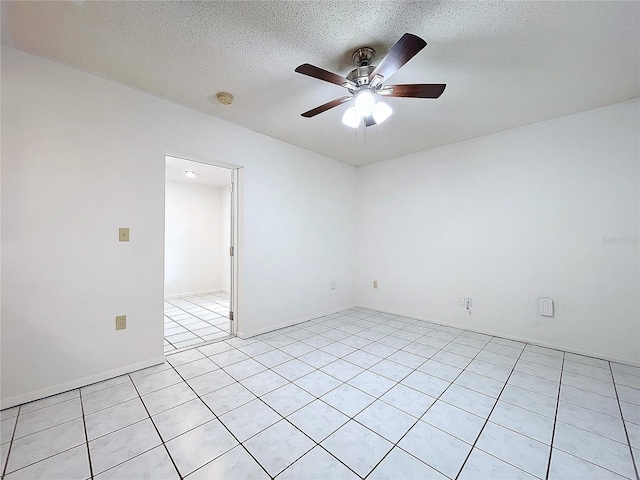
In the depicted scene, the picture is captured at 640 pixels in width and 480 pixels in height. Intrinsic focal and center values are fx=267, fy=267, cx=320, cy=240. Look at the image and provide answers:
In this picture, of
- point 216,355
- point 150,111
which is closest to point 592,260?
point 216,355

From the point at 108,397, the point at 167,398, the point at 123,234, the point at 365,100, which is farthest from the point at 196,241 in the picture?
the point at 365,100

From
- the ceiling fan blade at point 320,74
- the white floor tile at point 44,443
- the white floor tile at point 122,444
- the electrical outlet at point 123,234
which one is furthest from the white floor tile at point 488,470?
the electrical outlet at point 123,234

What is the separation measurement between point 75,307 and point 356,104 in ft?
8.48

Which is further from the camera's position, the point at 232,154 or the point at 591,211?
the point at 232,154

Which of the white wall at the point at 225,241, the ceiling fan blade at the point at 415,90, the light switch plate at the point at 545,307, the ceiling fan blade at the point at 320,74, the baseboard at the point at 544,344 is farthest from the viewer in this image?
the white wall at the point at 225,241

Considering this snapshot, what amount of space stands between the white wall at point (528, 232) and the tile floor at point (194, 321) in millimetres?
2498

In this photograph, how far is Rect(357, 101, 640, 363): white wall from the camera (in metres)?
2.50

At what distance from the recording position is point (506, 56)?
1844 mm

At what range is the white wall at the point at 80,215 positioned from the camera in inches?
71.0

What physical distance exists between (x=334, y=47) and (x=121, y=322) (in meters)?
2.66

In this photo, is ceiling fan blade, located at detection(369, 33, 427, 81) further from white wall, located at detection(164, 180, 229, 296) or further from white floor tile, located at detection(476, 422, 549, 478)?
white wall, located at detection(164, 180, 229, 296)

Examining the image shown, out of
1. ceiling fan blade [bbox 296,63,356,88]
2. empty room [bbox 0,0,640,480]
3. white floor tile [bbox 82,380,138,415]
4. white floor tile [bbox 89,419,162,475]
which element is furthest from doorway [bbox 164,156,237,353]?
ceiling fan blade [bbox 296,63,356,88]

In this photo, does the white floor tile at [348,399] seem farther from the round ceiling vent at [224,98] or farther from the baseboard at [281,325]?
the round ceiling vent at [224,98]

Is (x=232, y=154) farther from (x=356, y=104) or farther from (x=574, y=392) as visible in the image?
(x=574, y=392)
